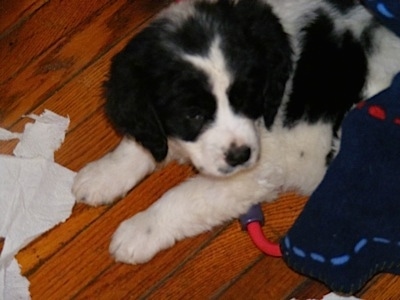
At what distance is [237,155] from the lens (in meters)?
2.75

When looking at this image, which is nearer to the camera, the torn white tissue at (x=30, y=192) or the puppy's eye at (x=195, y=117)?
the puppy's eye at (x=195, y=117)

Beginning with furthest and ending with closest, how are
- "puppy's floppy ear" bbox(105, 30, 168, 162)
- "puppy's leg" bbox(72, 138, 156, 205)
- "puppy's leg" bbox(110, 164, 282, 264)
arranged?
"puppy's leg" bbox(72, 138, 156, 205)
"puppy's leg" bbox(110, 164, 282, 264)
"puppy's floppy ear" bbox(105, 30, 168, 162)

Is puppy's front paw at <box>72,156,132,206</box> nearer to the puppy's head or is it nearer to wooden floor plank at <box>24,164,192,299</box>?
wooden floor plank at <box>24,164,192,299</box>

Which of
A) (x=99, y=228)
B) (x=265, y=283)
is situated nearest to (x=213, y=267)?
(x=265, y=283)

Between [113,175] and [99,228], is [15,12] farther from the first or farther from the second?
[99,228]

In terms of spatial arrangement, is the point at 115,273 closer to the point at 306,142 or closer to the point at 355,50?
the point at 306,142

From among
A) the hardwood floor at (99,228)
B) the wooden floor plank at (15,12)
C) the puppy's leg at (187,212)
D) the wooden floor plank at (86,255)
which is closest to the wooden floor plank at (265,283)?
the hardwood floor at (99,228)

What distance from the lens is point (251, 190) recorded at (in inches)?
120

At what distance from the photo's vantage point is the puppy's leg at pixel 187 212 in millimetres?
3037

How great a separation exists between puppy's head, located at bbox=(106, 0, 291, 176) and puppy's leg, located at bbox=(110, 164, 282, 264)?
22 cm

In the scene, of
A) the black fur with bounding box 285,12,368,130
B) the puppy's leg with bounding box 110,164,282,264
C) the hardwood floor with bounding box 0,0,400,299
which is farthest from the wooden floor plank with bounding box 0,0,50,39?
the black fur with bounding box 285,12,368,130

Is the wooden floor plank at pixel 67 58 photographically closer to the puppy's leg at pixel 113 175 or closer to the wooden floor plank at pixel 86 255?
the puppy's leg at pixel 113 175

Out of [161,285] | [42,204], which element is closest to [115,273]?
[161,285]

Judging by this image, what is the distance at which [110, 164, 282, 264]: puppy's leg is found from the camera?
9.96 ft
